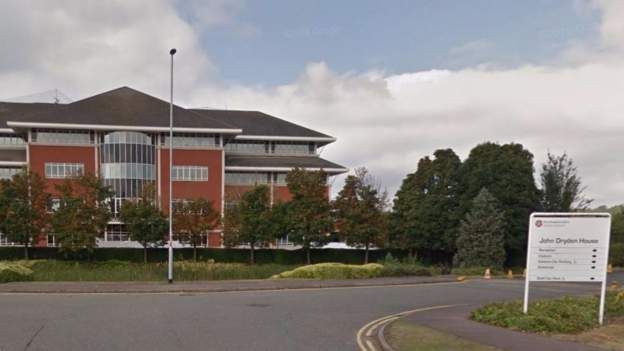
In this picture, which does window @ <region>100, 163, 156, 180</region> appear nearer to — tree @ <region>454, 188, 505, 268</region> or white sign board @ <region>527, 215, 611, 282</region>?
tree @ <region>454, 188, 505, 268</region>

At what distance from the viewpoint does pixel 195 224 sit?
45.7 m

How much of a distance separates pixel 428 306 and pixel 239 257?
3048cm

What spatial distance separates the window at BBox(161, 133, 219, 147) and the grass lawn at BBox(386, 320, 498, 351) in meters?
51.8

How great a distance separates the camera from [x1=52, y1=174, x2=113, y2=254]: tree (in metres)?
40.0

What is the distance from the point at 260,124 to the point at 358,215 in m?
32.2

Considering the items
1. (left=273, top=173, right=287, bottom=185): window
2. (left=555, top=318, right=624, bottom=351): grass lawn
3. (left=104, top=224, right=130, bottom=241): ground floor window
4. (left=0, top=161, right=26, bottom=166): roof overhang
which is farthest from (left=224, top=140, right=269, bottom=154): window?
(left=555, top=318, right=624, bottom=351): grass lawn

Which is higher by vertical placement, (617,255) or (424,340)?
(424,340)

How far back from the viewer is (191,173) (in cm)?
6150

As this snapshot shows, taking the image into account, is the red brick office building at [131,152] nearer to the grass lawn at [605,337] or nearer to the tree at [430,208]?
the tree at [430,208]

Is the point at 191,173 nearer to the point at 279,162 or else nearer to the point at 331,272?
the point at 279,162

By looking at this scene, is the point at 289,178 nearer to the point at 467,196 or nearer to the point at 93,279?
the point at 467,196

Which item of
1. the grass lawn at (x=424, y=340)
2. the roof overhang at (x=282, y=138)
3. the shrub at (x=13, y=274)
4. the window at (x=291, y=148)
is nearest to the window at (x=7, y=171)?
the roof overhang at (x=282, y=138)

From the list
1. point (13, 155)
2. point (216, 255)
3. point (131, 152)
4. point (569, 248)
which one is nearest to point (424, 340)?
point (569, 248)

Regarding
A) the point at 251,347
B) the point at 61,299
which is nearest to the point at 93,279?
the point at 61,299
